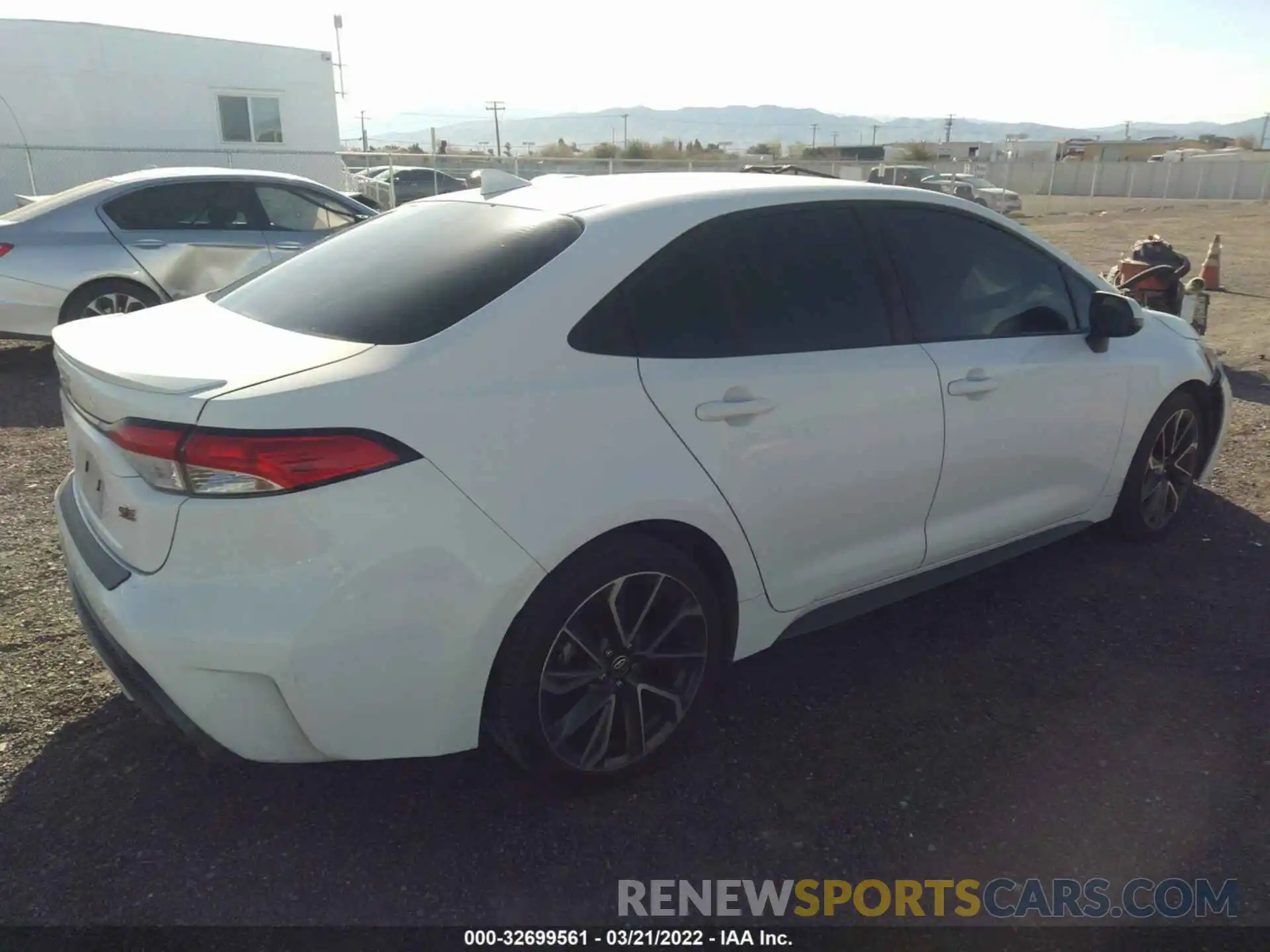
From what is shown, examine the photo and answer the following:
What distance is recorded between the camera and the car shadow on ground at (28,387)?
21.5 ft

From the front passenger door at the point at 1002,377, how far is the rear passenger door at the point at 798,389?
150 mm

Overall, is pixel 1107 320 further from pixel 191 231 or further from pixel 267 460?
pixel 191 231

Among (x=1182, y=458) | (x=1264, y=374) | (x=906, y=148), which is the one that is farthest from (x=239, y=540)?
(x=906, y=148)

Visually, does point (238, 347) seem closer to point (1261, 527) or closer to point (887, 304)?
point (887, 304)

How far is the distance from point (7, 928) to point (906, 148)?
65.7m

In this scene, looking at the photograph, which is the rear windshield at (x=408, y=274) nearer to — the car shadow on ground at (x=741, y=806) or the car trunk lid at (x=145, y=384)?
the car trunk lid at (x=145, y=384)

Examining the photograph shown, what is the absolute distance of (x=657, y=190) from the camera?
9.89 ft

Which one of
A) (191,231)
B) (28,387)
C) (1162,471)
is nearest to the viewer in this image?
(1162,471)

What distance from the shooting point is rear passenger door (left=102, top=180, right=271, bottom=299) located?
7688mm

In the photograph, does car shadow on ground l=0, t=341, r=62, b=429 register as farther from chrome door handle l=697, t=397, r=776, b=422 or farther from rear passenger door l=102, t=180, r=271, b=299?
chrome door handle l=697, t=397, r=776, b=422

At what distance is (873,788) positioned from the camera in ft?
9.32

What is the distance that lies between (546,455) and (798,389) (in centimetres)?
91

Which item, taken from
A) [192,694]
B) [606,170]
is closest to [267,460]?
[192,694]

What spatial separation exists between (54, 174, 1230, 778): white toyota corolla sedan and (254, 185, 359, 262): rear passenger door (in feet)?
17.9
